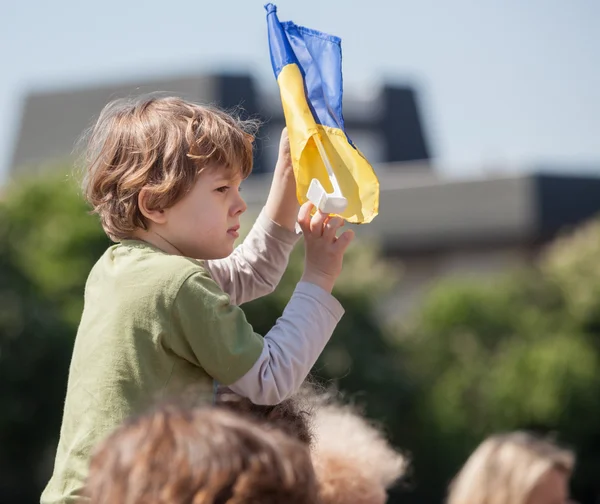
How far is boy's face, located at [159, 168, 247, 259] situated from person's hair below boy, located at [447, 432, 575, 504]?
1983 millimetres

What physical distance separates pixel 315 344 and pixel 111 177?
592 mm

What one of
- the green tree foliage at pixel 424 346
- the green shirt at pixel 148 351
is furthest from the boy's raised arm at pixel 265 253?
the green tree foliage at pixel 424 346

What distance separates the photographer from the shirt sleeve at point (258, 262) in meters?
2.94

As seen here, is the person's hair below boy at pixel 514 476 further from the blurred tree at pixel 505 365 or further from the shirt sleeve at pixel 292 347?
the blurred tree at pixel 505 365

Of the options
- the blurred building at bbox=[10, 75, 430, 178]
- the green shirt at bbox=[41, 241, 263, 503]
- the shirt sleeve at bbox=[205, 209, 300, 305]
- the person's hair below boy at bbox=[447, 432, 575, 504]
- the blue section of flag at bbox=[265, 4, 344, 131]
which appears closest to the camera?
the green shirt at bbox=[41, 241, 263, 503]

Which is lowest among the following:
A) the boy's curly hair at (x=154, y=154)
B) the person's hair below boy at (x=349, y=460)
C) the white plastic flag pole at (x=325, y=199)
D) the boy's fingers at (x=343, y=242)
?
the person's hair below boy at (x=349, y=460)

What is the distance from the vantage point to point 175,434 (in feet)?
5.30

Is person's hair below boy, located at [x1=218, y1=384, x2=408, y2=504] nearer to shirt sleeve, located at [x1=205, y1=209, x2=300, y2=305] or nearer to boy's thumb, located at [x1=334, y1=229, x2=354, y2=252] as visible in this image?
shirt sleeve, located at [x1=205, y1=209, x2=300, y2=305]

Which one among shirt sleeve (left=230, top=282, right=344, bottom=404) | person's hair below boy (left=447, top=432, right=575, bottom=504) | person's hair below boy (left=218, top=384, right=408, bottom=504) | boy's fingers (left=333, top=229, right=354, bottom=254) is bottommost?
person's hair below boy (left=447, top=432, right=575, bottom=504)

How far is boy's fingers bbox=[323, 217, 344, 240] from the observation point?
2566 mm

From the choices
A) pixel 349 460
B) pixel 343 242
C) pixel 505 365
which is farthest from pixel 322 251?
pixel 505 365

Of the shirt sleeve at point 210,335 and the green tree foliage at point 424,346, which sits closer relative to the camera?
the shirt sleeve at point 210,335

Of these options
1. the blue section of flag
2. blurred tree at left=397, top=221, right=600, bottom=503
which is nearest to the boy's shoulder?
the blue section of flag

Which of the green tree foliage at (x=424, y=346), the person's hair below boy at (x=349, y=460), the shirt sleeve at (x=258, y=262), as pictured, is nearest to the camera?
the shirt sleeve at (x=258, y=262)
